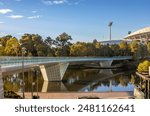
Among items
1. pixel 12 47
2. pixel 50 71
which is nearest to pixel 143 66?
pixel 12 47

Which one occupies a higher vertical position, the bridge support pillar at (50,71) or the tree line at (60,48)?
the tree line at (60,48)

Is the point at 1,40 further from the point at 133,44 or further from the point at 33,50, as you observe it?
the point at 133,44

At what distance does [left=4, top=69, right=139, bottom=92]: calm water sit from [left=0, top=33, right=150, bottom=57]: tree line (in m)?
0.77

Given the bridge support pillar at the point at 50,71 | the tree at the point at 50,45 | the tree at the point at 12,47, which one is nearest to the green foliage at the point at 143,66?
the tree at the point at 50,45

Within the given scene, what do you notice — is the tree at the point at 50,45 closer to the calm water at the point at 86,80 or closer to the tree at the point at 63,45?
the tree at the point at 63,45

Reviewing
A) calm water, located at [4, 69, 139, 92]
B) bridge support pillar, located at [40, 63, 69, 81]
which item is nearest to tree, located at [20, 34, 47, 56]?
calm water, located at [4, 69, 139, 92]

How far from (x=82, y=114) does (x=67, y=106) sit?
3.6 inches

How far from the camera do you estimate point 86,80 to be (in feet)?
27.2

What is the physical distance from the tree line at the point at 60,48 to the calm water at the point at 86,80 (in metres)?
0.77

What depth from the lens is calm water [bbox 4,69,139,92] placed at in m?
5.07

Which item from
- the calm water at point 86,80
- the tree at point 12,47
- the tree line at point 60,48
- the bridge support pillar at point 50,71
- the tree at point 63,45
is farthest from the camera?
the bridge support pillar at point 50,71

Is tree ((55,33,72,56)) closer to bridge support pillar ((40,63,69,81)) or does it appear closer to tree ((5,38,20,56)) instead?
tree ((5,38,20,56))

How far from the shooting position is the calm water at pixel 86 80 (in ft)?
16.6

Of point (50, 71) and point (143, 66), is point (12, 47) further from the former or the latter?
point (50, 71)
